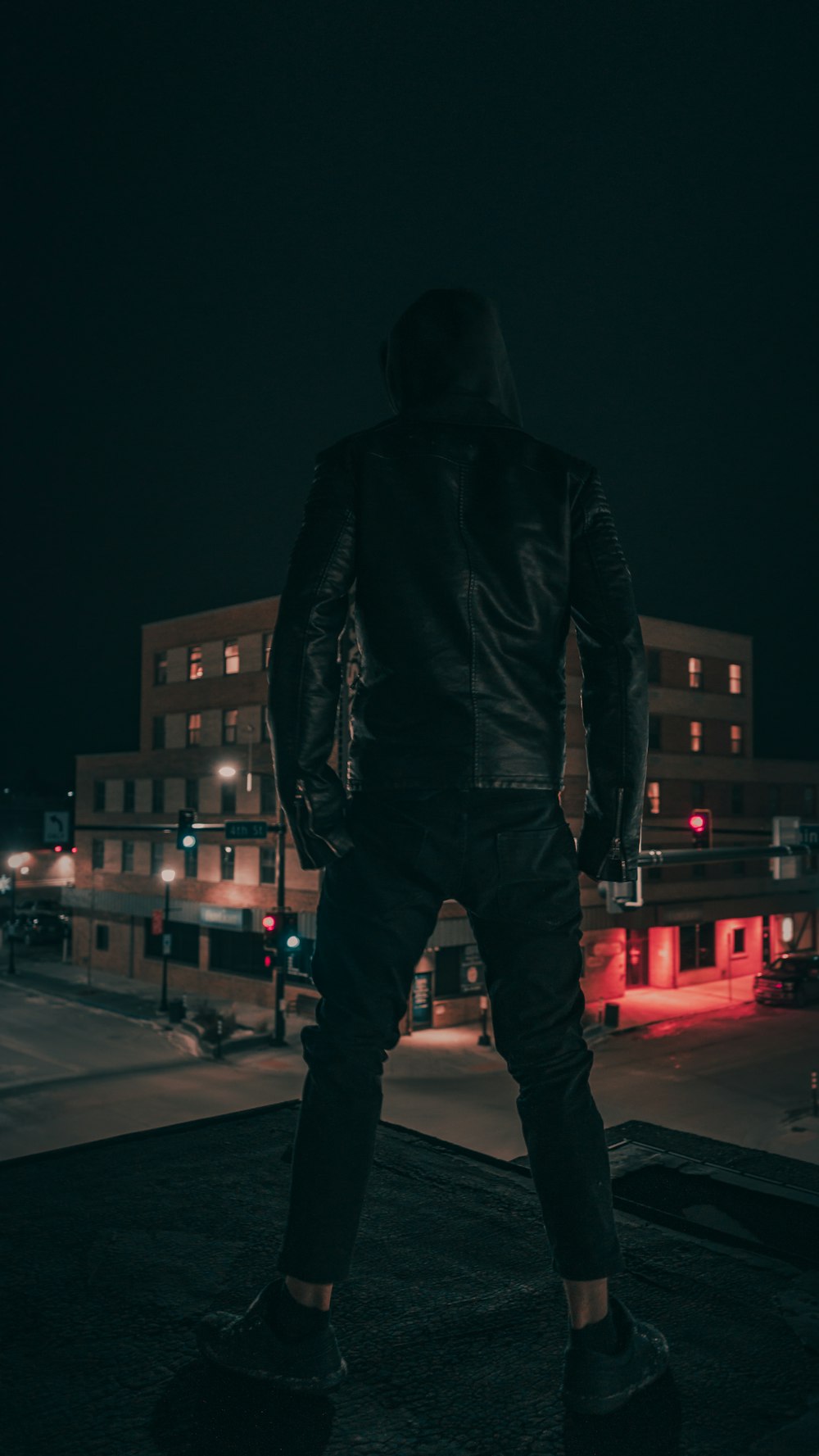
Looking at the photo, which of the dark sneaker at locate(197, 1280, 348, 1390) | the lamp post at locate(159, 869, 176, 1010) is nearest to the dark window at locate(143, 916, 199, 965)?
the lamp post at locate(159, 869, 176, 1010)

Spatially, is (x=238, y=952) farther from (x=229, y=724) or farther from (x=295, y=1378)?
(x=295, y=1378)

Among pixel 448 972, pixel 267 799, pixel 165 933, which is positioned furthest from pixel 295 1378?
pixel 165 933

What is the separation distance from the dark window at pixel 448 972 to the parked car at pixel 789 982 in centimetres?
1366

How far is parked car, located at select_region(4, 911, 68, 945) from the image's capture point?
54.8 meters

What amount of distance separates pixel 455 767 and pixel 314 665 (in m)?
0.53

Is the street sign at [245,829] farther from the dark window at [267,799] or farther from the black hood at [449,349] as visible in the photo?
the black hood at [449,349]

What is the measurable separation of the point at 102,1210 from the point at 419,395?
11.5ft

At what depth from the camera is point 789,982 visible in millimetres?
40094

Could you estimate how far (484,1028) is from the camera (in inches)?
1242

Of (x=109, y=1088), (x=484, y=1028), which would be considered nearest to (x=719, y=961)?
(x=484, y=1028)

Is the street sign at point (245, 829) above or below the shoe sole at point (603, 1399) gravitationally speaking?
above

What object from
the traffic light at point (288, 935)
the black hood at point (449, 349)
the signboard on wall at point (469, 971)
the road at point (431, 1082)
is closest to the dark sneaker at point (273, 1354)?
the black hood at point (449, 349)

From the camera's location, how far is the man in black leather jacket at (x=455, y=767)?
2932mm

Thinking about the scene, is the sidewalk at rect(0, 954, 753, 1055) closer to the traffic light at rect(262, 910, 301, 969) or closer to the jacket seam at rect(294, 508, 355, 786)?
the traffic light at rect(262, 910, 301, 969)
